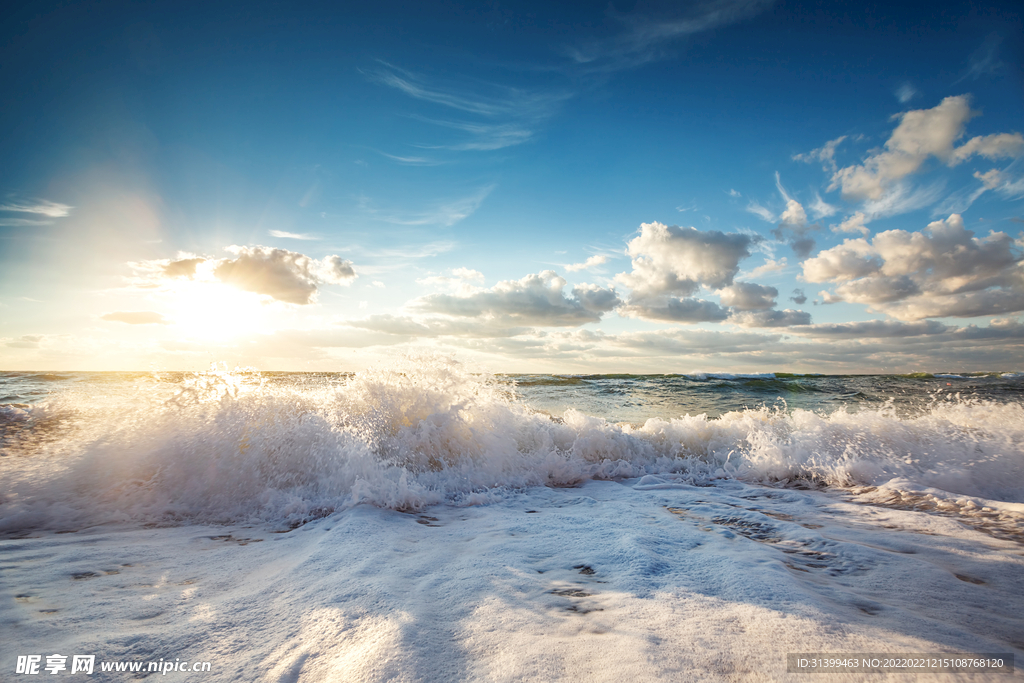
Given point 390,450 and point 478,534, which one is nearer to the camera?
point 478,534

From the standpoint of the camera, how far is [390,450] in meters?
6.50

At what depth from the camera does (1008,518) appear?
411 cm

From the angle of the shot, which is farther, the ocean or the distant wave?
the distant wave

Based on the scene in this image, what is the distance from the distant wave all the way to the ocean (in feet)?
0.13

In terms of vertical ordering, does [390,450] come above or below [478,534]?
above

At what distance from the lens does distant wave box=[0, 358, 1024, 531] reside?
17.0 ft

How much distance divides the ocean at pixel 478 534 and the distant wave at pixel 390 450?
0.04 meters

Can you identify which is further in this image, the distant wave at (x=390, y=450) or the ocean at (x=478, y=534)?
the distant wave at (x=390, y=450)

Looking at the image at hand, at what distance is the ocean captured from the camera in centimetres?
225

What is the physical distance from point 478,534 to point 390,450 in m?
2.75

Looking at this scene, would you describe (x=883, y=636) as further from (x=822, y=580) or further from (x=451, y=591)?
(x=451, y=591)

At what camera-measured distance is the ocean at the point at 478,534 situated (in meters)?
2.25

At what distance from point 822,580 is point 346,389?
22.9ft

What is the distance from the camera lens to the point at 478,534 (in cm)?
425
